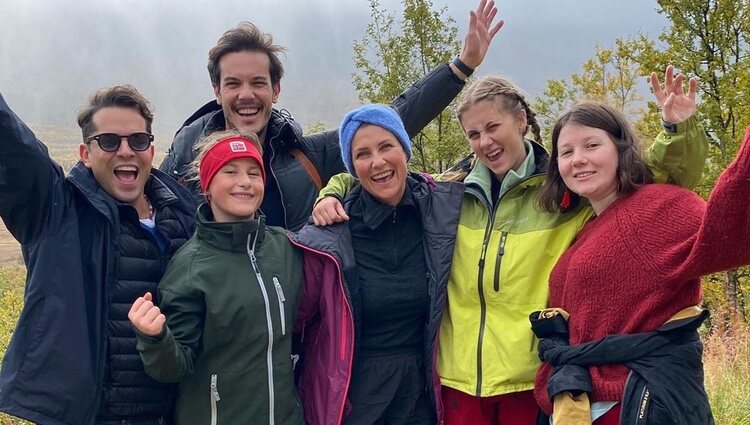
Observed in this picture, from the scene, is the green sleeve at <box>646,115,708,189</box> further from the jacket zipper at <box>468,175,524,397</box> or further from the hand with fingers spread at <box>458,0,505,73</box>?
the hand with fingers spread at <box>458,0,505,73</box>

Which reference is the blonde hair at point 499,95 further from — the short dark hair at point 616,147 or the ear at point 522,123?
the short dark hair at point 616,147

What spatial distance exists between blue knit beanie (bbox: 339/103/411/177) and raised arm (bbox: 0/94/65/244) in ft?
4.30

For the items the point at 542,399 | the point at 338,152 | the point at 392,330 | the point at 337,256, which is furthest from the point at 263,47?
the point at 542,399

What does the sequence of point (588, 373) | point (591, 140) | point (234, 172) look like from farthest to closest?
point (234, 172)
point (591, 140)
point (588, 373)

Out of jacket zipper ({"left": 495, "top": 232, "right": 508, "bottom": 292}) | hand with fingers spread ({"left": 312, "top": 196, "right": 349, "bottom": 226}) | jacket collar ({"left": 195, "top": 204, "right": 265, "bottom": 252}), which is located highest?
hand with fingers spread ({"left": 312, "top": 196, "right": 349, "bottom": 226})

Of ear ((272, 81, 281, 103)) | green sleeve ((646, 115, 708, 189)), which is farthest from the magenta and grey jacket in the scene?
ear ((272, 81, 281, 103))

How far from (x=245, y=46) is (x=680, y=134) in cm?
243

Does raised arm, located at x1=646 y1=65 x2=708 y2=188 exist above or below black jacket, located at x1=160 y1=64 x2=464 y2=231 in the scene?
below

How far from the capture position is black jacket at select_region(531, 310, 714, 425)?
2.35 metres

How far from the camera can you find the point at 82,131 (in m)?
2.93

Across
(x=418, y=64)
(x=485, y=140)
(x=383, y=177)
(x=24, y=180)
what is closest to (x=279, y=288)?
(x=383, y=177)

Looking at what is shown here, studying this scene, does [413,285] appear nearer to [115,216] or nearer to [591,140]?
[591,140]

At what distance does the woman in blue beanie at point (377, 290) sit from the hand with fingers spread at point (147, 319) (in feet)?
2.53

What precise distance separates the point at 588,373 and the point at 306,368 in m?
1.31
